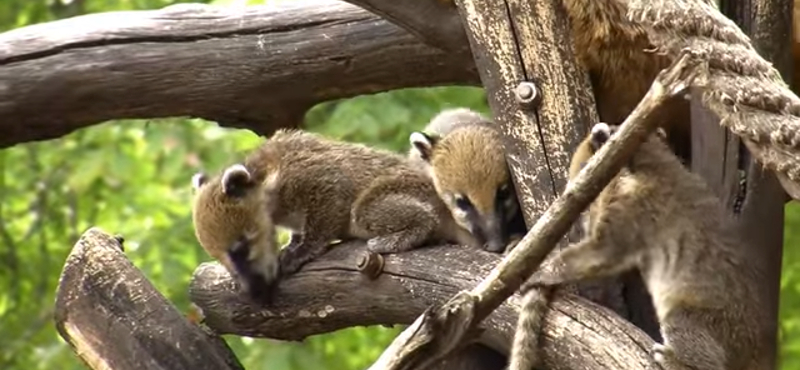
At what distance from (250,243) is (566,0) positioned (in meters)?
1.13

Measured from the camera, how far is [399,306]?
11.3ft

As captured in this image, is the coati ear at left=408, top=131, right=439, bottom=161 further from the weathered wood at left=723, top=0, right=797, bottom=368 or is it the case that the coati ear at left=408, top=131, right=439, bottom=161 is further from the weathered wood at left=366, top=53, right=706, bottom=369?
the weathered wood at left=366, top=53, right=706, bottom=369

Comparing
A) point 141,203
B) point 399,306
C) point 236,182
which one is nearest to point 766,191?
point 399,306

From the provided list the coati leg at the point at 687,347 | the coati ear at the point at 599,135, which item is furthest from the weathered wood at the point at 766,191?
the coati ear at the point at 599,135

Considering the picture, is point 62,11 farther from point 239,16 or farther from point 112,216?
point 239,16

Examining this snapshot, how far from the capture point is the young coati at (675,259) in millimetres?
2955

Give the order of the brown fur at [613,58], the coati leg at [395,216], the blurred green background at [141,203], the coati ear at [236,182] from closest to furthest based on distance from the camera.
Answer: the brown fur at [613,58] < the coati leg at [395,216] < the coati ear at [236,182] < the blurred green background at [141,203]

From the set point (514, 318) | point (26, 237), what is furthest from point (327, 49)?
point (26, 237)

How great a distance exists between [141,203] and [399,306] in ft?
12.9

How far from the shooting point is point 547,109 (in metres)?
3.24

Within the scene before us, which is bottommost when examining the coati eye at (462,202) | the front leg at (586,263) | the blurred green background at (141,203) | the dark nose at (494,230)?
the blurred green background at (141,203)

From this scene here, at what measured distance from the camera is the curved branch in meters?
2.98

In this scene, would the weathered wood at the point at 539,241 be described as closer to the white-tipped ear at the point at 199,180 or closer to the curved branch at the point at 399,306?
the curved branch at the point at 399,306

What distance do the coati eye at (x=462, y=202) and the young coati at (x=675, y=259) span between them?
0.61 m
